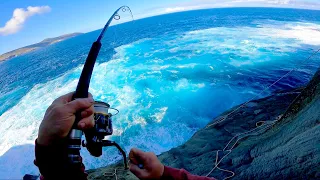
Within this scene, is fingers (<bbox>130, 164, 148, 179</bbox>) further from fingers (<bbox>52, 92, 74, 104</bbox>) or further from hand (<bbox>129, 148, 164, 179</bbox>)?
fingers (<bbox>52, 92, 74, 104</bbox>)

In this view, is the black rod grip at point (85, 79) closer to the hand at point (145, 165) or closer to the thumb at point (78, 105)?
the thumb at point (78, 105)

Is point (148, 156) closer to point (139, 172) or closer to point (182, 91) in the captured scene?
point (139, 172)

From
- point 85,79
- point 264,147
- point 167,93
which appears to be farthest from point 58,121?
point 167,93

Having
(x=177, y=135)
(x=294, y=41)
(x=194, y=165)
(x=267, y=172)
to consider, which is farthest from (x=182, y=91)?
(x=294, y=41)

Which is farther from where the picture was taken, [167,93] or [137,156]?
[167,93]

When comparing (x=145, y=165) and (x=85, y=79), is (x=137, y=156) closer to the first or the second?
(x=145, y=165)

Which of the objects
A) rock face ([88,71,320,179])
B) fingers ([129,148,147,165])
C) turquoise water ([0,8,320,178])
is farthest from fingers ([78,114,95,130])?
turquoise water ([0,8,320,178])

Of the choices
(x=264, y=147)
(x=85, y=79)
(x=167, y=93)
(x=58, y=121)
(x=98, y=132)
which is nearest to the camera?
(x=58, y=121)
